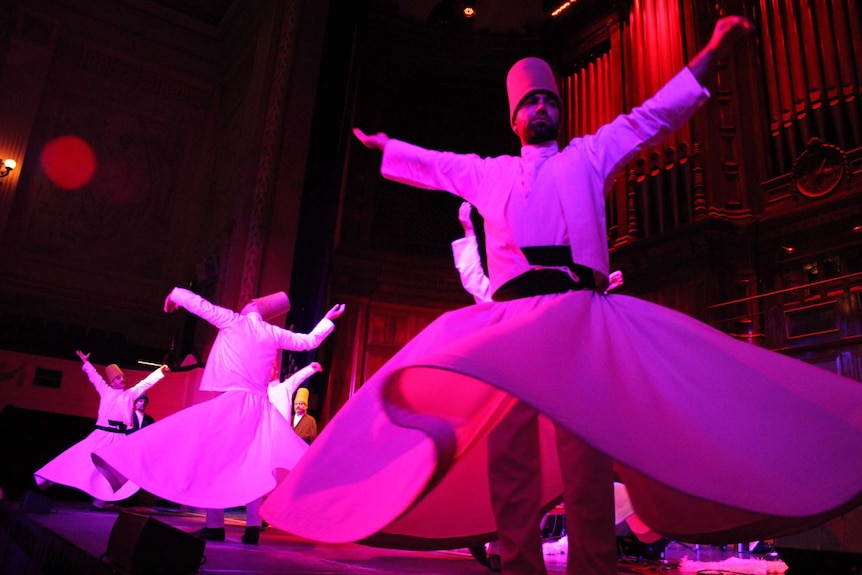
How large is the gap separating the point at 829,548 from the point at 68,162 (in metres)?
11.8

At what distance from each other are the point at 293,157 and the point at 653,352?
8008mm

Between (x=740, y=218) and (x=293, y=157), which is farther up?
(x=293, y=157)

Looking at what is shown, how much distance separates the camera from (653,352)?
1473 mm

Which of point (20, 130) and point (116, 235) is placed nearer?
point (20, 130)

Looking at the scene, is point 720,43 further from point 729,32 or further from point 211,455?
point 211,455

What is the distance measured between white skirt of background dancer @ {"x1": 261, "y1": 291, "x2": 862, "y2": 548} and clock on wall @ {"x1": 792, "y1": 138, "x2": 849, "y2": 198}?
20.4 feet

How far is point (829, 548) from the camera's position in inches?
83.0

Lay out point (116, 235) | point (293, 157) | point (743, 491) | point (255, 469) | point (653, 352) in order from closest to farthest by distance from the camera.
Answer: point (743, 491) < point (653, 352) < point (255, 469) < point (293, 157) < point (116, 235)

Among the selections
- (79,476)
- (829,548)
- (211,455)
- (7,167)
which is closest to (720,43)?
(829,548)

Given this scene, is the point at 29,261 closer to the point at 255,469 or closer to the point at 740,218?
the point at 255,469

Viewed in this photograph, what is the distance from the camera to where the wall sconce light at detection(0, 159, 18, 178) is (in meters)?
9.67

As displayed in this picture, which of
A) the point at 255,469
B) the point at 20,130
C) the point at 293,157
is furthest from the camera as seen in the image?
the point at 20,130

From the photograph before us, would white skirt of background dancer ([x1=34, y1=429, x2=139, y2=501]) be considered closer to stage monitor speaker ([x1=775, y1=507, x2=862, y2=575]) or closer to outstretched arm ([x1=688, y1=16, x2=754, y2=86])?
stage monitor speaker ([x1=775, y1=507, x2=862, y2=575])

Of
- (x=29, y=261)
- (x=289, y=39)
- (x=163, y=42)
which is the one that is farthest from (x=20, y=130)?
(x=289, y=39)
